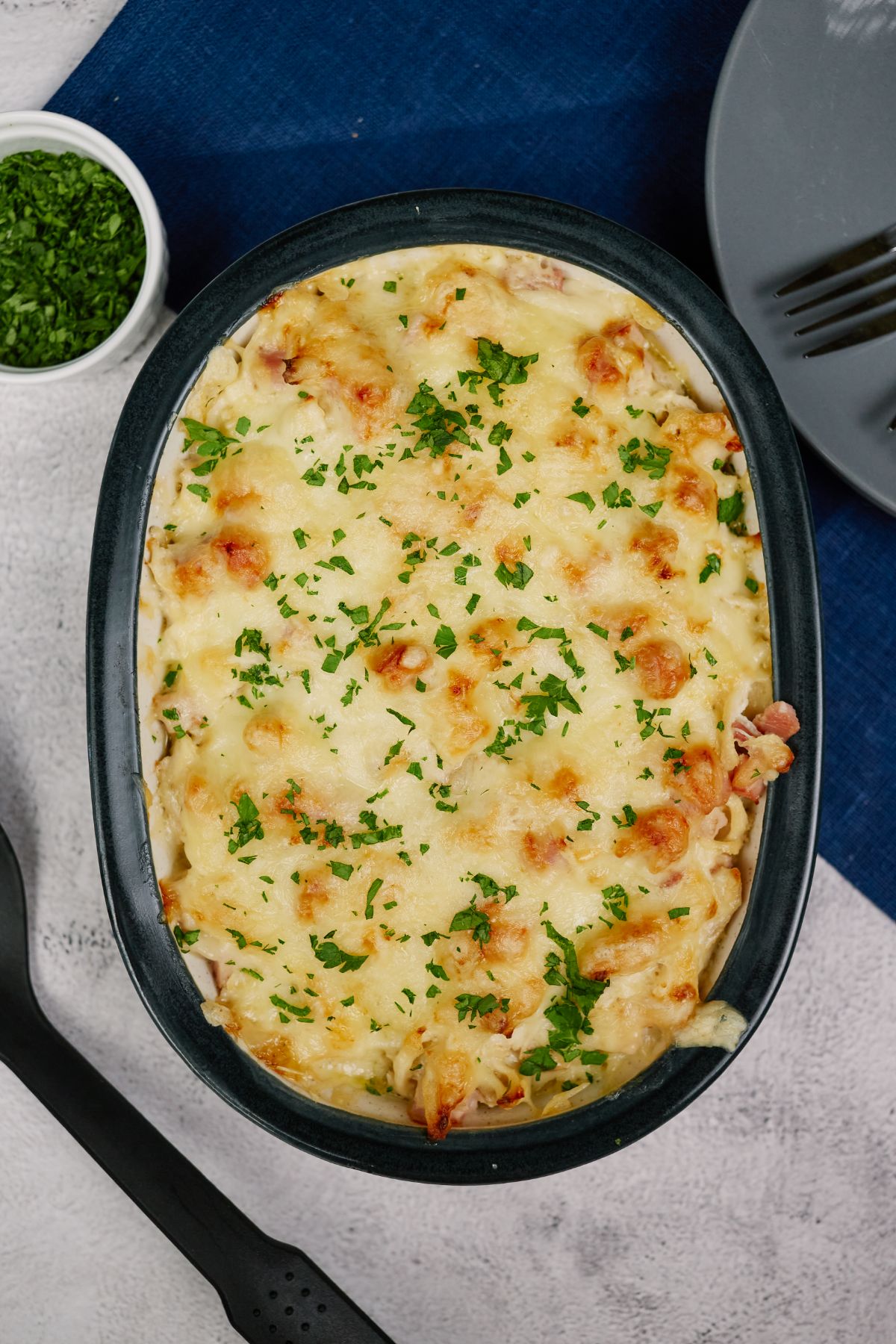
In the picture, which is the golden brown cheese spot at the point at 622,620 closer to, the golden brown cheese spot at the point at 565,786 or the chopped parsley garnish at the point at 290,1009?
the golden brown cheese spot at the point at 565,786

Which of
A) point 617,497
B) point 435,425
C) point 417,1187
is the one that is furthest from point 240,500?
point 417,1187

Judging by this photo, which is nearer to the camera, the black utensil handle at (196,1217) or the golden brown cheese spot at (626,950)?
the golden brown cheese spot at (626,950)

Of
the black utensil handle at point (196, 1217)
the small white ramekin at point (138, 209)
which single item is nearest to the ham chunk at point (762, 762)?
the black utensil handle at point (196, 1217)

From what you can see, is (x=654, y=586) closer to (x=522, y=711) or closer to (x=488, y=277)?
(x=522, y=711)

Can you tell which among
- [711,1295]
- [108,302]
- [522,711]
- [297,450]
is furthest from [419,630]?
[711,1295]

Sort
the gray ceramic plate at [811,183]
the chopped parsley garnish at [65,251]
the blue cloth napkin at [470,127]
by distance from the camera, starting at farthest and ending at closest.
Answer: the blue cloth napkin at [470,127]
the chopped parsley garnish at [65,251]
the gray ceramic plate at [811,183]

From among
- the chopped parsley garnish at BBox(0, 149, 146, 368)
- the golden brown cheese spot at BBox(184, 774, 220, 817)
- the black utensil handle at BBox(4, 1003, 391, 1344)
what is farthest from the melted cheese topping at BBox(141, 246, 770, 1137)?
the black utensil handle at BBox(4, 1003, 391, 1344)

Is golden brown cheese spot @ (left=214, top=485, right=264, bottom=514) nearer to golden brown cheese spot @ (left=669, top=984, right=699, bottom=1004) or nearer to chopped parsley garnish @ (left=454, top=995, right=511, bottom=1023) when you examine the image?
chopped parsley garnish @ (left=454, top=995, right=511, bottom=1023)
